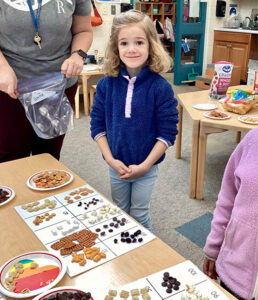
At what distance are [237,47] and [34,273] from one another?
17.4 feet

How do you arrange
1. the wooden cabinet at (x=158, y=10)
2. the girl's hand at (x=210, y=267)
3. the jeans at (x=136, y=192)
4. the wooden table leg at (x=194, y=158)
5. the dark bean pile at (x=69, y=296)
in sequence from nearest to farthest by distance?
the dark bean pile at (x=69, y=296), the girl's hand at (x=210, y=267), the jeans at (x=136, y=192), the wooden table leg at (x=194, y=158), the wooden cabinet at (x=158, y=10)

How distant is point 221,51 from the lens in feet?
18.3

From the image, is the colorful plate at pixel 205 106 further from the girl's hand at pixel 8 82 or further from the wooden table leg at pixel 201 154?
the girl's hand at pixel 8 82

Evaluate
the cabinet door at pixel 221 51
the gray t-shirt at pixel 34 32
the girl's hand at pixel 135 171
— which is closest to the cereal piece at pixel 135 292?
the girl's hand at pixel 135 171

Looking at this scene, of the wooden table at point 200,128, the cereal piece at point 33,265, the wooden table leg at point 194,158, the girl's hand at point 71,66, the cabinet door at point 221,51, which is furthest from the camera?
the cabinet door at point 221,51

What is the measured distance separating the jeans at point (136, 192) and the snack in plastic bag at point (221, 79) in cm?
105

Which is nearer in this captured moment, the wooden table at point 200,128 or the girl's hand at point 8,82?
the girl's hand at point 8,82

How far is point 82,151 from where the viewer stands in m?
3.17

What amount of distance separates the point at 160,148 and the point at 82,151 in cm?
196

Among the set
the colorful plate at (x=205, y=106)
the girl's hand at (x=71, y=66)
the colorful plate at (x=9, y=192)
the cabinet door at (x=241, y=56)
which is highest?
the girl's hand at (x=71, y=66)

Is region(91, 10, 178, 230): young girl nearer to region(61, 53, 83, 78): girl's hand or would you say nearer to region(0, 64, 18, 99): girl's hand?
region(61, 53, 83, 78): girl's hand

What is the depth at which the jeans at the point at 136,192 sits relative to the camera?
1380 mm

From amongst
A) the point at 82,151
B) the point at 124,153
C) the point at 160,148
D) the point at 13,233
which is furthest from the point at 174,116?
the point at 82,151

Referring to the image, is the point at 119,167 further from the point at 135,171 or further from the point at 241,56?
the point at 241,56
